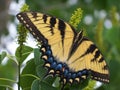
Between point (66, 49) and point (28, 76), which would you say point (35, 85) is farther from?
point (66, 49)

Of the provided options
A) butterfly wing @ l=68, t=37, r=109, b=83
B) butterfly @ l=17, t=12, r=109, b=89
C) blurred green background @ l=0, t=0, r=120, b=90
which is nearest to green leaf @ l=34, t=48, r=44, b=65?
butterfly @ l=17, t=12, r=109, b=89

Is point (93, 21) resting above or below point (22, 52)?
above

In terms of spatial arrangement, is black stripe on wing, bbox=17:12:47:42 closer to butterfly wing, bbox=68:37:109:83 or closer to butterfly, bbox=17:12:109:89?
butterfly, bbox=17:12:109:89

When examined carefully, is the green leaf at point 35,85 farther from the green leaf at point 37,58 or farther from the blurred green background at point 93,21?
the blurred green background at point 93,21

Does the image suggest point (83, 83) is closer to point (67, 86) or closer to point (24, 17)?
point (67, 86)

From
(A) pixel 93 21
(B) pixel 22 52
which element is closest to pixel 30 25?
(B) pixel 22 52

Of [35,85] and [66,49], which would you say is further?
[66,49]

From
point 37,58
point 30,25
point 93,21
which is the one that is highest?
point 93,21

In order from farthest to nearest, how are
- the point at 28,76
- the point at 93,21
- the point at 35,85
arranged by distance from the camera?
the point at 93,21 → the point at 28,76 → the point at 35,85
